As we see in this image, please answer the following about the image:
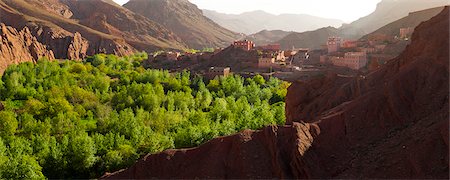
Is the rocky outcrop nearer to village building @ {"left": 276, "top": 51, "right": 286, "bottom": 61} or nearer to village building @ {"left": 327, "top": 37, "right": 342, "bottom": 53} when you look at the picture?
village building @ {"left": 276, "top": 51, "right": 286, "bottom": 61}

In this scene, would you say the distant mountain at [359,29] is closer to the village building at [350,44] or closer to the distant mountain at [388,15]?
the distant mountain at [388,15]

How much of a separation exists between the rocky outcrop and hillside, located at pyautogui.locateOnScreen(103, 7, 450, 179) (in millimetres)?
59591

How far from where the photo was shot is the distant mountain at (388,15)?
123 m

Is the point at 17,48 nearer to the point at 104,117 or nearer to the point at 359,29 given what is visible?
the point at 104,117

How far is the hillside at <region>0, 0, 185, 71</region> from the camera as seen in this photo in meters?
101

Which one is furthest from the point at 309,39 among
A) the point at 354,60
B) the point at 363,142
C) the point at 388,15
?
the point at 363,142

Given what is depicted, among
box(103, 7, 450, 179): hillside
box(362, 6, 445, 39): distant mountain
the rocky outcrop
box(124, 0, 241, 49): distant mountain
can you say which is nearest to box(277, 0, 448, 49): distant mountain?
box(362, 6, 445, 39): distant mountain

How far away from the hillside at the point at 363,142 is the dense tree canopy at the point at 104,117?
1227 centimetres

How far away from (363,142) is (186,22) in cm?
15664

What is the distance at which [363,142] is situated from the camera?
16.2m

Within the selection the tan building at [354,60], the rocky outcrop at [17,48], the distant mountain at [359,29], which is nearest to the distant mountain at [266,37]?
the distant mountain at [359,29]

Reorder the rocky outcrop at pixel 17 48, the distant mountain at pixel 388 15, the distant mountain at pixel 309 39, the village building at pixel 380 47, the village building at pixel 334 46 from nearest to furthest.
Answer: the village building at pixel 380 47 < the village building at pixel 334 46 < the rocky outcrop at pixel 17 48 < the distant mountain at pixel 309 39 < the distant mountain at pixel 388 15

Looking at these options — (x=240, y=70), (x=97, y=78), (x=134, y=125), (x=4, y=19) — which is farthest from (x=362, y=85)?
(x=4, y=19)

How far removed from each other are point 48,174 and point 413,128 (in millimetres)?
22165
